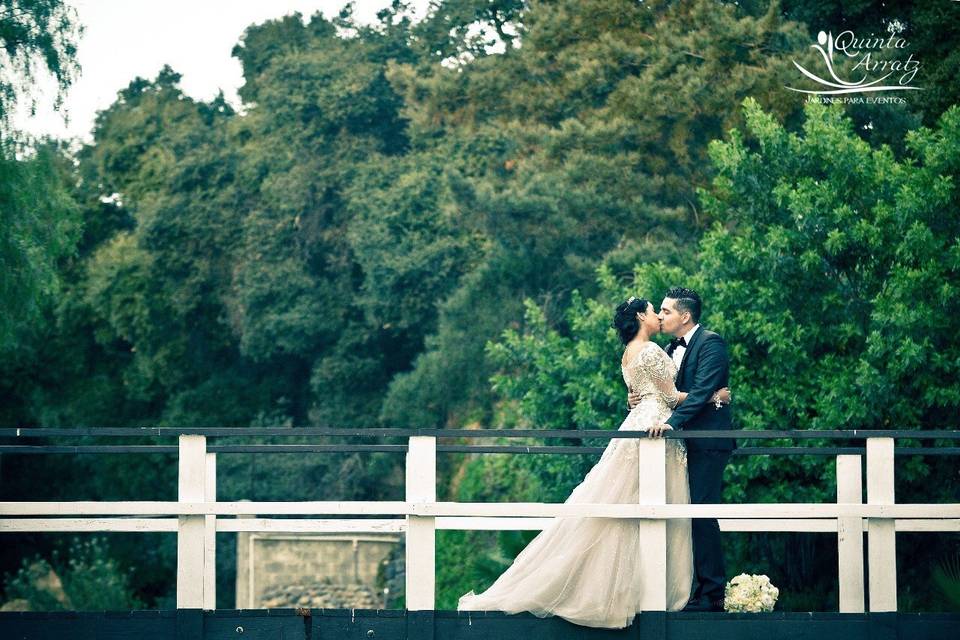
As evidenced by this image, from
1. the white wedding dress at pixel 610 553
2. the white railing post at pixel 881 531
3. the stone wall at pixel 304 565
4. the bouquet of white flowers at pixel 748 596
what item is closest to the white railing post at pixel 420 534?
the white wedding dress at pixel 610 553

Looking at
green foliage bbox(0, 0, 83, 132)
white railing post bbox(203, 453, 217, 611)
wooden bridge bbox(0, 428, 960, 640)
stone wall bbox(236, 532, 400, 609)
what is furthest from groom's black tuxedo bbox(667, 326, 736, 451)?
stone wall bbox(236, 532, 400, 609)

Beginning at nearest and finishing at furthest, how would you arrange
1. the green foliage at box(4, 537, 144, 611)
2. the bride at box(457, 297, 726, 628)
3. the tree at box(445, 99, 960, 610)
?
the bride at box(457, 297, 726, 628), the tree at box(445, 99, 960, 610), the green foliage at box(4, 537, 144, 611)

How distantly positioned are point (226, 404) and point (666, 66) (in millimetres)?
17018

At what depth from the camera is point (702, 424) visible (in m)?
8.42

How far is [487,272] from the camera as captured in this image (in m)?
31.5

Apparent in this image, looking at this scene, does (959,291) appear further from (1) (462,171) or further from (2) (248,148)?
(2) (248,148)

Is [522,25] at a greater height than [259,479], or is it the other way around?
[522,25]

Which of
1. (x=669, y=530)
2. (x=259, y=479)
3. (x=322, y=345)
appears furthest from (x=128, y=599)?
(x=669, y=530)

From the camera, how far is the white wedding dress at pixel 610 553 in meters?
7.75

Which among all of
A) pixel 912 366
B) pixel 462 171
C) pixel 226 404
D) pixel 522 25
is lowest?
pixel 912 366

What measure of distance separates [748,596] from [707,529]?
0.44 meters

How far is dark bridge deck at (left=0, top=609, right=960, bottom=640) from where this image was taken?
765 centimetres

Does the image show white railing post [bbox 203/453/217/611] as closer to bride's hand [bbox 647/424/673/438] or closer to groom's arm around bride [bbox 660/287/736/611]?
bride's hand [bbox 647/424/673/438]

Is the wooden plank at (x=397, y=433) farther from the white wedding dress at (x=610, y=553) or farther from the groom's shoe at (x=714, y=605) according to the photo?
the groom's shoe at (x=714, y=605)
